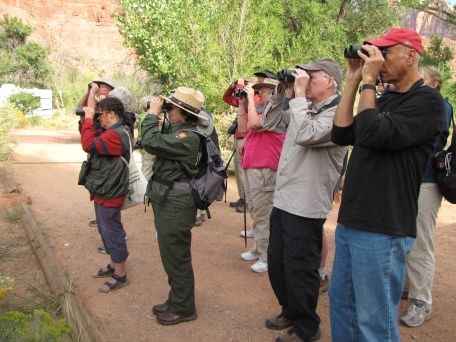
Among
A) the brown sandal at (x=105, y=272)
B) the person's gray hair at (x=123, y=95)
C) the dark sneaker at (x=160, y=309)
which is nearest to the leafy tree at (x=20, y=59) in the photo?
the person's gray hair at (x=123, y=95)

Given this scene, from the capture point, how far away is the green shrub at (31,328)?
2.52 m

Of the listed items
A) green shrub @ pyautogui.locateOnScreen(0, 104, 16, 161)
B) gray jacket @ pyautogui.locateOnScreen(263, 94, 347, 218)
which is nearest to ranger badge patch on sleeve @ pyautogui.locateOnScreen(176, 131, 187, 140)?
gray jacket @ pyautogui.locateOnScreen(263, 94, 347, 218)

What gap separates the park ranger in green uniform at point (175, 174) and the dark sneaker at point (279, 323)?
707mm

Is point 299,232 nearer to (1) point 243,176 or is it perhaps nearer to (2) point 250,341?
(2) point 250,341

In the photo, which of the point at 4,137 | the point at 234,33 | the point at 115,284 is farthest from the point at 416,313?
the point at 4,137

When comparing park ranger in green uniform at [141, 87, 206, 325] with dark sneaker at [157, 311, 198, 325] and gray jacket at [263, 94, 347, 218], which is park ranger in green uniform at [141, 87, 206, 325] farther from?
gray jacket at [263, 94, 347, 218]

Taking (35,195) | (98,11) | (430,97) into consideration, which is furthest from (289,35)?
(98,11)

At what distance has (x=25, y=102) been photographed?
84.7 feet

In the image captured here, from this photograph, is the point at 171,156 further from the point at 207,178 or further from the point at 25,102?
the point at 25,102

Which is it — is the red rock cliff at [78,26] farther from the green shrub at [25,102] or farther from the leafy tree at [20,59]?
the green shrub at [25,102]

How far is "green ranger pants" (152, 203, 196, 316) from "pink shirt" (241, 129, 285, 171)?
1.23 meters

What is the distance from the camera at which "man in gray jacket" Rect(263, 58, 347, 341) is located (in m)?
3.06

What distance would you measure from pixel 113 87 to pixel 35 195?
11.9 ft

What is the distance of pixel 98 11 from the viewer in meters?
70.1
